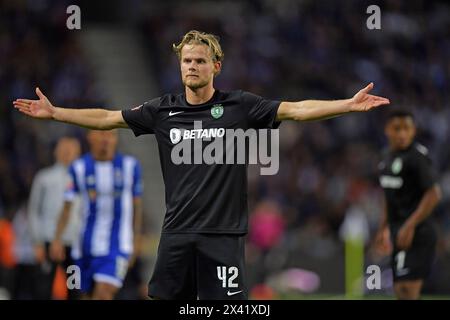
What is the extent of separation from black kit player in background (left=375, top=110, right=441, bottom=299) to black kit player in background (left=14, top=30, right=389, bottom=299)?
10.5 ft

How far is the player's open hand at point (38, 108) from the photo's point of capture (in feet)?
24.6

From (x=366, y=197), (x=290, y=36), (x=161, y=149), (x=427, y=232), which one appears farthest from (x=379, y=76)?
(x=161, y=149)

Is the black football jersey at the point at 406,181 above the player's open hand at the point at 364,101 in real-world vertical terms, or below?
below

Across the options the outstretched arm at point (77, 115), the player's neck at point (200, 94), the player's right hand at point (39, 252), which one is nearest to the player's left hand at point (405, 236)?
the player's neck at point (200, 94)

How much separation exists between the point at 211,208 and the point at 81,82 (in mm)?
13182

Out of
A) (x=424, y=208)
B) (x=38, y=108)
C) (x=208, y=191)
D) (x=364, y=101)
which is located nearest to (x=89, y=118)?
(x=38, y=108)

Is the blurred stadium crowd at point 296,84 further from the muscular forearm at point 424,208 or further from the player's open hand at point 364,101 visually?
the player's open hand at point 364,101

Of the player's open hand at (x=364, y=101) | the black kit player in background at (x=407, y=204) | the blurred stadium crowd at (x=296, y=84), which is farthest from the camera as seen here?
the blurred stadium crowd at (x=296, y=84)

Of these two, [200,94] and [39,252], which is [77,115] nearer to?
[200,94]

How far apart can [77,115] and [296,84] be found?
1354cm

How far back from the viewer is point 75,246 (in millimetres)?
10695

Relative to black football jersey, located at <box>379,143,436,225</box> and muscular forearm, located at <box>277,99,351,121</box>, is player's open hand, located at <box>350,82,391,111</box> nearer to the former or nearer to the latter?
muscular forearm, located at <box>277,99,351,121</box>

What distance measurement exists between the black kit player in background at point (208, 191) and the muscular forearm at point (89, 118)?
16.7 inches

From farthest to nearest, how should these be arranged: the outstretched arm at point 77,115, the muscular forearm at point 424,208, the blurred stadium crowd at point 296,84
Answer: the blurred stadium crowd at point 296,84
the muscular forearm at point 424,208
the outstretched arm at point 77,115
